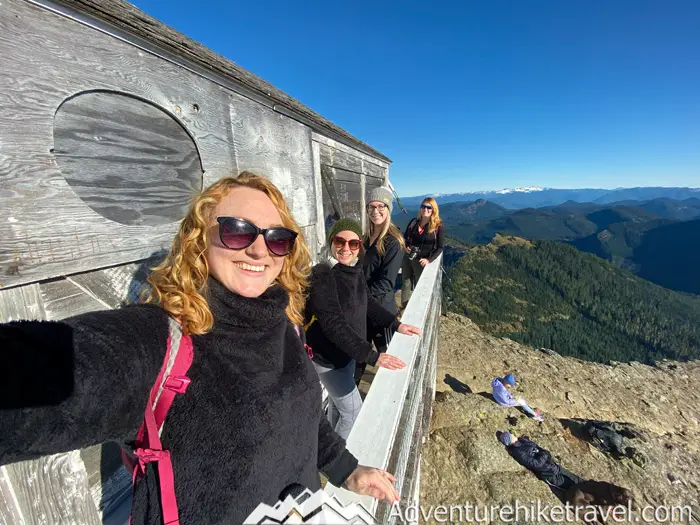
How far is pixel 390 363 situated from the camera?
2656mm

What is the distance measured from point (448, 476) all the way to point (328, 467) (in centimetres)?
504

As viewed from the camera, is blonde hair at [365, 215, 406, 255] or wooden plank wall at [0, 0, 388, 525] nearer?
wooden plank wall at [0, 0, 388, 525]

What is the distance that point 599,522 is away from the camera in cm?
530

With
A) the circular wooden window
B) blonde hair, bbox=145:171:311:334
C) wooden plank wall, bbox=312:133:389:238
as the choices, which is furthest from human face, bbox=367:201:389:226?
blonde hair, bbox=145:171:311:334

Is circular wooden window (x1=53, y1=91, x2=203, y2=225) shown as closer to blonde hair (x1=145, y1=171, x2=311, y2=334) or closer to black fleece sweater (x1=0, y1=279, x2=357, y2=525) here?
blonde hair (x1=145, y1=171, x2=311, y2=334)

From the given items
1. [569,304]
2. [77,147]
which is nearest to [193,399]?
[77,147]

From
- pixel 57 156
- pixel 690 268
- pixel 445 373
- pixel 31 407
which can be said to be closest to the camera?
pixel 31 407

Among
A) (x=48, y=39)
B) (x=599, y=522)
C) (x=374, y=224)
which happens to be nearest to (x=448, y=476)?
Result: (x=599, y=522)

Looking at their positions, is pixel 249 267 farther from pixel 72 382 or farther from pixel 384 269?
pixel 384 269

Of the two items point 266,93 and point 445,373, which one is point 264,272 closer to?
point 266,93

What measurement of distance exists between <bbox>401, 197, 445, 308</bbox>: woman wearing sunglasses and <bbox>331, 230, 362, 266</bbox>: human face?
10.7 ft

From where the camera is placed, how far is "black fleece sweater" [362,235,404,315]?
13.7 ft

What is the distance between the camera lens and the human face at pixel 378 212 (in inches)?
173

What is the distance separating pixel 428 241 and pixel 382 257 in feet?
7.67
